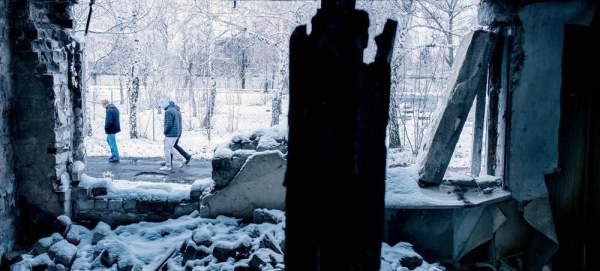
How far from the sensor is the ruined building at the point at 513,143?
463 cm

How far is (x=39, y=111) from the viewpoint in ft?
16.7

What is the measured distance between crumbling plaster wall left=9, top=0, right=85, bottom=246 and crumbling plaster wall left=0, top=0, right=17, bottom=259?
94mm

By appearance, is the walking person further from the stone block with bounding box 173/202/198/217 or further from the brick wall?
the stone block with bounding box 173/202/198/217

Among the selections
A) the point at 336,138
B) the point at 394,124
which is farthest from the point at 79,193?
the point at 394,124

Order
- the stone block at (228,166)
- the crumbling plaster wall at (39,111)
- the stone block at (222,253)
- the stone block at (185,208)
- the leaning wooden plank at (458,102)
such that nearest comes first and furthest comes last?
the stone block at (222,253) < the leaning wooden plank at (458,102) < the crumbling plaster wall at (39,111) < the stone block at (228,166) < the stone block at (185,208)

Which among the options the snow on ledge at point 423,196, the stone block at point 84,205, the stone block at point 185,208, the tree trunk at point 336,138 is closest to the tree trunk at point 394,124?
the snow on ledge at point 423,196

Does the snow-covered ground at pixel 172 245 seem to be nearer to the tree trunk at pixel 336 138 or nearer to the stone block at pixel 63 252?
the stone block at pixel 63 252

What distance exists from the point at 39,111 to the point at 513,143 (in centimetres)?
501

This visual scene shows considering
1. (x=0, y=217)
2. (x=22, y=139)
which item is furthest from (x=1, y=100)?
(x=0, y=217)

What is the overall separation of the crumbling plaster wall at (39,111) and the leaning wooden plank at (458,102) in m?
4.05

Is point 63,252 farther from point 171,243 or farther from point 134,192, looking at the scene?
point 134,192

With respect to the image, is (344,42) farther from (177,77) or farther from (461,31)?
(177,77)

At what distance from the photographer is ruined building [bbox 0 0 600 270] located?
4633 millimetres

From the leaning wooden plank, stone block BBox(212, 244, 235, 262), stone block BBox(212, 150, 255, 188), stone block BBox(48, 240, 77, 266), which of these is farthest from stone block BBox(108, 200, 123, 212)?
the leaning wooden plank
